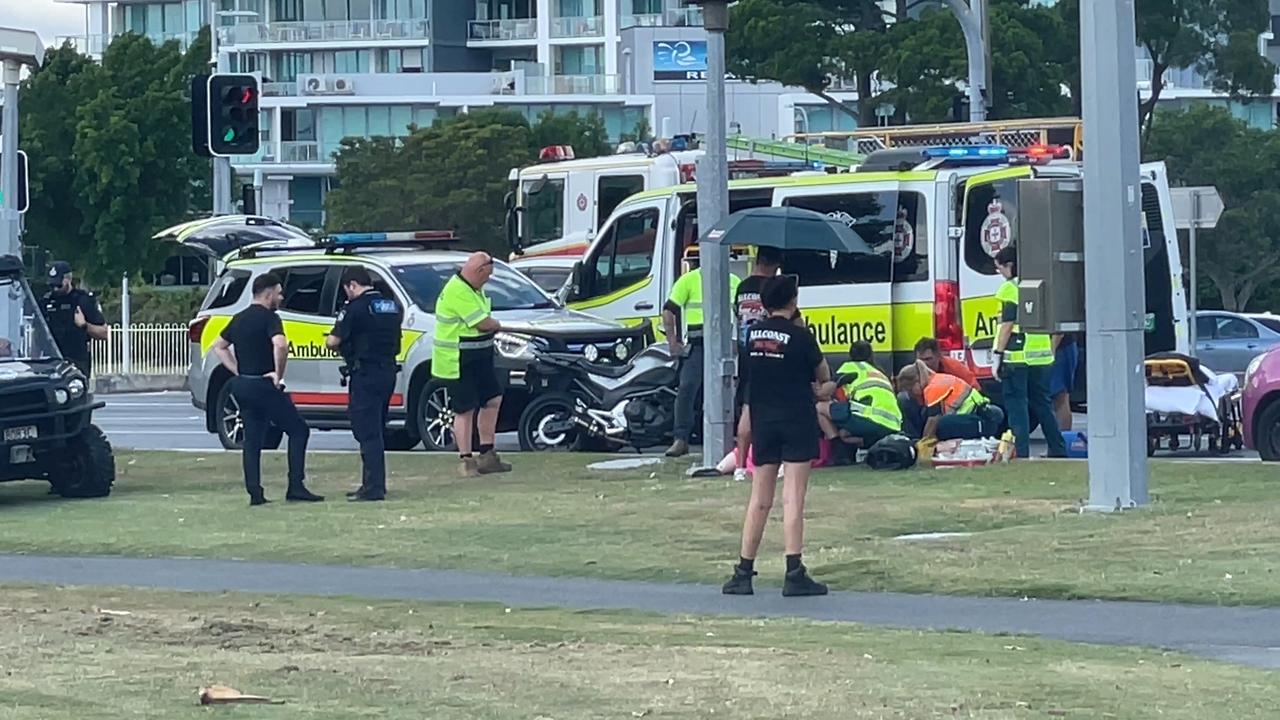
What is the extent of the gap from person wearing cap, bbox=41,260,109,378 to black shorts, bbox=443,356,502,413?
6165mm

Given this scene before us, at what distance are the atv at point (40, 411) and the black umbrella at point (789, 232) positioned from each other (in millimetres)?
5233

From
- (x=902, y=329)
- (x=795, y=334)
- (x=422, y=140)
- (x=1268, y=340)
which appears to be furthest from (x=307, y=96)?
(x=795, y=334)

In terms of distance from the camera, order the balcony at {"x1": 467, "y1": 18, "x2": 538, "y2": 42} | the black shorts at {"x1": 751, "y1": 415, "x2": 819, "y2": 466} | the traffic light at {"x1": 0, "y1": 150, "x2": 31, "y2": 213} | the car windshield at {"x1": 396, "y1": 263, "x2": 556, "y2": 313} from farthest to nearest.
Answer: the balcony at {"x1": 467, "y1": 18, "x2": 538, "y2": 42} → the traffic light at {"x1": 0, "y1": 150, "x2": 31, "y2": 213} → the car windshield at {"x1": 396, "y1": 263, "x2": 556, "y2": 313} → the black shorts at {"x1": 751, "y1": 415, "x2": 819, "y2": 466}

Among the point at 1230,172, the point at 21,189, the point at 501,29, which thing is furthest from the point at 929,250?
the point at 501,29

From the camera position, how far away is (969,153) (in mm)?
20938

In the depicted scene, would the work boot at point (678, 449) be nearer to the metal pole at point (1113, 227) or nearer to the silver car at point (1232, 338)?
the metal pole at point (1113, 227)

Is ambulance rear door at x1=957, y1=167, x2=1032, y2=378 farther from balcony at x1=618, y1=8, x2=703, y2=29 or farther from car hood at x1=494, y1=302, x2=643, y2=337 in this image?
balcony at x1=618, y1=8, x2=703, y2=29

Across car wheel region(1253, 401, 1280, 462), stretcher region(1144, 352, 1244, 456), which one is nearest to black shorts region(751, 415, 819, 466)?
car wheel region(1253, 401, 1280, 462)

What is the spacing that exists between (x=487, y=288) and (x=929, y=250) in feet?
14.2

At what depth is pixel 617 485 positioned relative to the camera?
17.7 meters

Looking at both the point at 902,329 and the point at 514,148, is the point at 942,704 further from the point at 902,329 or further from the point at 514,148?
the point at 514,148

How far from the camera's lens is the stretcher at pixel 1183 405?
63.5 ft

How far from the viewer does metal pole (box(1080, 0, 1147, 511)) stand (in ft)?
48.7

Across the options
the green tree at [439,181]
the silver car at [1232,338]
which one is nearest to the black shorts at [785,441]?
the silver car at [1232,338]
